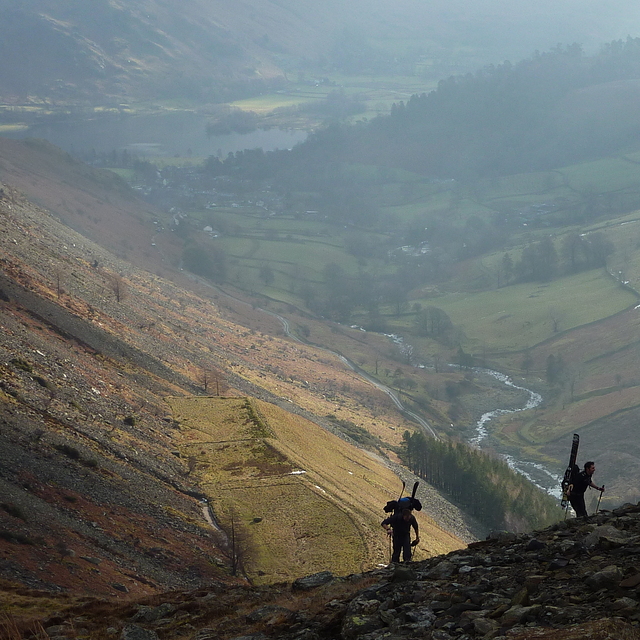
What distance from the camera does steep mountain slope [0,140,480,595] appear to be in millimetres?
26641

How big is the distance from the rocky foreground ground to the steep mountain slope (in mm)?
6987

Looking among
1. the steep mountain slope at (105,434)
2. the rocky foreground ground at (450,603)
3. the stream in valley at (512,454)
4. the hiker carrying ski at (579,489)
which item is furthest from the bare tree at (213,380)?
the hiker carrying ski at (579,489)

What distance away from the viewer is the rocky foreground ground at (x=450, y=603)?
11172 millimetres

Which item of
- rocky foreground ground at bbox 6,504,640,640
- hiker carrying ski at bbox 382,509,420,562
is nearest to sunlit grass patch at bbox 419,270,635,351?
hiker carrying ski at bbox 382,509,420,562

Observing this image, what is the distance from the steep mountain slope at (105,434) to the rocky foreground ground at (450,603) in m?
6.99

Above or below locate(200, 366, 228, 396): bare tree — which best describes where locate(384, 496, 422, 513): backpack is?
below

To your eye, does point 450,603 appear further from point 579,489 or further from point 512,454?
point 512,454

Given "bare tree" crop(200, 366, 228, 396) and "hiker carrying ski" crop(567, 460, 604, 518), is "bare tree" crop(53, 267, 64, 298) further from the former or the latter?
"hiker carrying ski" crop(567, 460, 604, 518)

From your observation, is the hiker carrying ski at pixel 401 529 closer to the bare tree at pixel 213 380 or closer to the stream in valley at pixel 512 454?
the bare tree at pixel 213 380

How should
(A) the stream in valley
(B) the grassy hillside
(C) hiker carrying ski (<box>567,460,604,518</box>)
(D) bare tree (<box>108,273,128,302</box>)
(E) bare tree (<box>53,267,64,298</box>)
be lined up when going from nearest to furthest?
1. (C) hiker carrying ski (<box>567,460,604,518</box>)
2. (B) the grassy hillside
3. (E) bare tree (<box>53,267,64,298</box>)
4. (D) bare tree (<box>108,273,128,302</box>)
5. (A) the stream in valley

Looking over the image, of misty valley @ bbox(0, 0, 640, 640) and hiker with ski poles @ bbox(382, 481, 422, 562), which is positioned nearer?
misty valley @ bbox(0, 0, 640, 640)

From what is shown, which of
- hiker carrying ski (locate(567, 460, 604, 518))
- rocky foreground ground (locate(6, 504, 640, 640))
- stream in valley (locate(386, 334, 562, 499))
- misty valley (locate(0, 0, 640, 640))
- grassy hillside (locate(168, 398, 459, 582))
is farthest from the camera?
stream in valley (locate(386, 334, 562, 499))

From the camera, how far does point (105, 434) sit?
3922 cm

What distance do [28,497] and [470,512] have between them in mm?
48359
